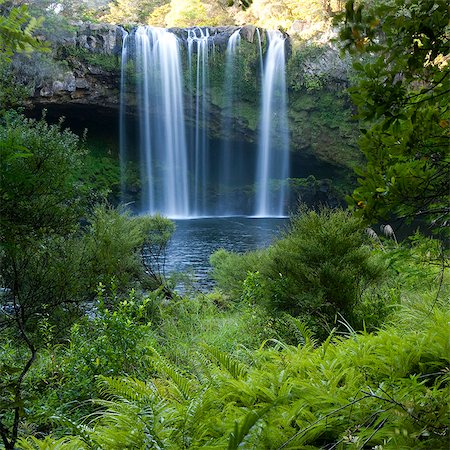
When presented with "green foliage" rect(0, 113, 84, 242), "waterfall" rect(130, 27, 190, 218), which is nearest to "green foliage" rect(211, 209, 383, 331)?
"green foliage" rect(0, 113, 84, 242)

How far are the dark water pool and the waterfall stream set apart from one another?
14.2ft

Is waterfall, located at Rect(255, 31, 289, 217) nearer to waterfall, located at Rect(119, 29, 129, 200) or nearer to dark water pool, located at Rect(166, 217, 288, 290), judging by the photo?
dark water pool, located at Rect(166, 217, 288, 290)

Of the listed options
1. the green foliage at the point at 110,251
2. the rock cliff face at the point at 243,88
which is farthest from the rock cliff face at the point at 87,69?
the green foliage at the point at 110,251

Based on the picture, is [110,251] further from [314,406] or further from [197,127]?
[197,127]

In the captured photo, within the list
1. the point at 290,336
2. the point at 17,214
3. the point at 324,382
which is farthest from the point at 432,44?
the point at 290,336

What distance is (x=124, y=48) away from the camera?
2802 cm

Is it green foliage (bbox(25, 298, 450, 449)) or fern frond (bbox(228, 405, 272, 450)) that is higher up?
fern frond (bbox(228, 405, 272, 450))

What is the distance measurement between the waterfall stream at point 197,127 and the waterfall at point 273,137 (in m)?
0.06

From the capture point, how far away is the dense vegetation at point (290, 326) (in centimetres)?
148

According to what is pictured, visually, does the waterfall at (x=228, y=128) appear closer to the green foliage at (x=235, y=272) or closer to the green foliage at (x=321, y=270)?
the green foliage at (x=235, y=272)

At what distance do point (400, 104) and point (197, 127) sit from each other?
30.9 m

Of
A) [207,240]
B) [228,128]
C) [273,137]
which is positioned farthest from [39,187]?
[228,128]

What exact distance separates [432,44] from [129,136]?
104ft

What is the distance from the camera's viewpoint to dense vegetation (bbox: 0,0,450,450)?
58.1 inches
